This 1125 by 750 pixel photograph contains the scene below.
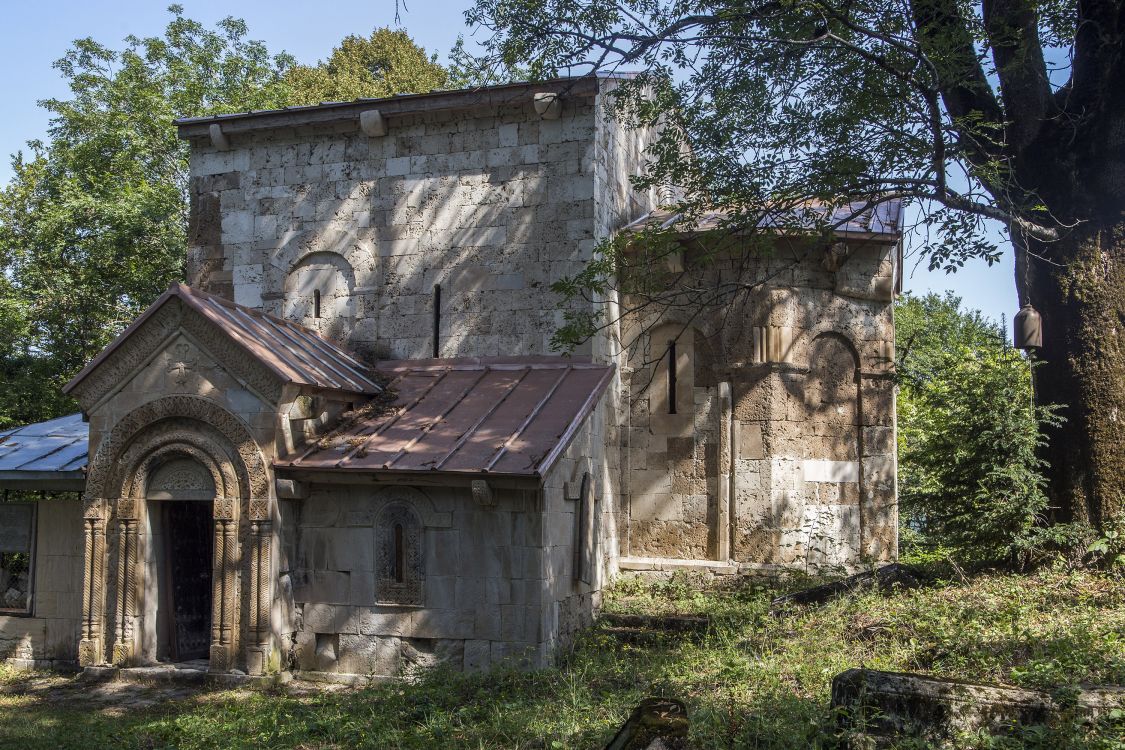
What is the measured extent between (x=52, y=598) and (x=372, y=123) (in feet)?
22.6

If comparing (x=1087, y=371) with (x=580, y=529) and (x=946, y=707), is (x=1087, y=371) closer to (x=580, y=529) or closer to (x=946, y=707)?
(x=946, y=707)

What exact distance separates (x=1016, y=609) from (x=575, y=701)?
358 cm

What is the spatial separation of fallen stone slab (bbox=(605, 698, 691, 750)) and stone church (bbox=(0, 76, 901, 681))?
168 inches

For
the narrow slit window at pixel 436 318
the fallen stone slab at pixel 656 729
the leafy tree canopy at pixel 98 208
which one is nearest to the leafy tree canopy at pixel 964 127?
the narrow slit window at pixel 436 318

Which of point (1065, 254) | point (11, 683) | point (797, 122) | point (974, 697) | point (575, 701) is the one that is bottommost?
point (11, 683)

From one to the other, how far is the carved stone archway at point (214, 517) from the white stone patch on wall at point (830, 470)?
6593 mm

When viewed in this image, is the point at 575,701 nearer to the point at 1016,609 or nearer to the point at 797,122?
the point at 1016,609

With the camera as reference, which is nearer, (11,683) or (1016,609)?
(1016,609)

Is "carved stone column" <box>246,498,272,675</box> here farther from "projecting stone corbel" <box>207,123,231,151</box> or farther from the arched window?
"projecting stone corbel" <box>207,123,231,151</box>

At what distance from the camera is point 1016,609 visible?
730cm

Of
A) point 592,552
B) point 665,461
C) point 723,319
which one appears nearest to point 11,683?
point 592,552

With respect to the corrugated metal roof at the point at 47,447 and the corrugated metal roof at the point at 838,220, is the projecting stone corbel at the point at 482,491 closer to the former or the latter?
the corrugated metal roof at the point at 838,220

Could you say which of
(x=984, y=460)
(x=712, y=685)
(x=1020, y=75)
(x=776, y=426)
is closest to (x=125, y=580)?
(x=712, y=685)

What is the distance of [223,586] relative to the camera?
31.0 feet
